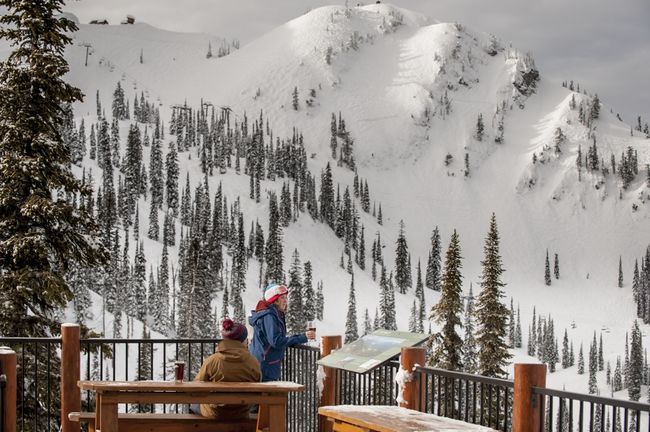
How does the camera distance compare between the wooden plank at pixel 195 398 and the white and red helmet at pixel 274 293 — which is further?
the white and red helmet at pixel 274 293

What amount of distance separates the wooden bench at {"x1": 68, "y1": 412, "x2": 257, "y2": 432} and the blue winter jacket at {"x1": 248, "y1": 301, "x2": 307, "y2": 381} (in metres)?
1.20

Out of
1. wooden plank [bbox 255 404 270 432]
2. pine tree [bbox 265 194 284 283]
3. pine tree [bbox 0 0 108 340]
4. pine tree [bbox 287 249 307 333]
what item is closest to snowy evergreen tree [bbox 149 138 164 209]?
pine tree [bbox 265 194 284 283]

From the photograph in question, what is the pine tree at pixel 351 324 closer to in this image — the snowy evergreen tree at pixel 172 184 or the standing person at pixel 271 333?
the snowy evergreen tree at pixel 172 184

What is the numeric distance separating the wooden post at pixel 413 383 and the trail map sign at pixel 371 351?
11 centimetres

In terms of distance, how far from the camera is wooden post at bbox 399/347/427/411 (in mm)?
9539

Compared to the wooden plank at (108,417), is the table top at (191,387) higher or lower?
higher

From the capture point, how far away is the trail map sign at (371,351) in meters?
9.49

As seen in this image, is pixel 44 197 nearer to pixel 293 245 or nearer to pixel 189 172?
pixel 293 245

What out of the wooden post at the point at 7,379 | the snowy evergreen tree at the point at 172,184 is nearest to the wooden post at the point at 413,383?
the wooden post at the point at 7,379

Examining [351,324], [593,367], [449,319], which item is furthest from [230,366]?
[593,367]

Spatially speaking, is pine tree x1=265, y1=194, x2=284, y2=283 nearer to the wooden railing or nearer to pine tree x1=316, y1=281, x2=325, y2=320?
pine tree x1=316, y1=281, x2=325, y2=320

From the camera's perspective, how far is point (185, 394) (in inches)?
339

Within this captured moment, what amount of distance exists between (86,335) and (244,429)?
9772 mm

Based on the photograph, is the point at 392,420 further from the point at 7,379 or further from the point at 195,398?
the point at 7,379
